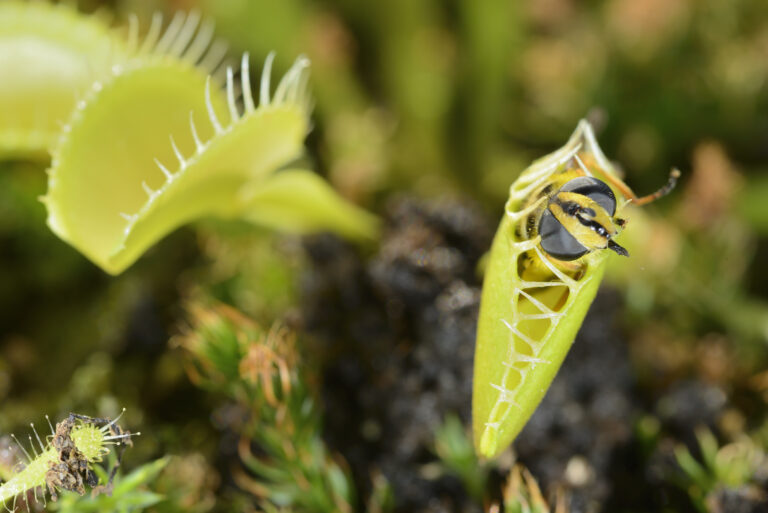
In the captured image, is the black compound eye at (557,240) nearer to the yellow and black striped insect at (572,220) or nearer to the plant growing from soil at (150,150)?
the yellow and black striped insect at (572,220)

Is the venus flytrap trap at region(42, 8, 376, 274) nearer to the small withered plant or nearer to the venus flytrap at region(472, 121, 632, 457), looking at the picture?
the small withered plant

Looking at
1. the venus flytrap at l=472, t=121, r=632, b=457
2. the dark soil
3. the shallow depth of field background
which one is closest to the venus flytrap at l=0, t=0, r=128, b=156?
the shallow depth of field background

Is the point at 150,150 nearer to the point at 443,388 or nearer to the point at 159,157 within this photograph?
the point at 159,157

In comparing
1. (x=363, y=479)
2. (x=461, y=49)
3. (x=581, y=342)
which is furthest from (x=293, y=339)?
(x=461, y=49)

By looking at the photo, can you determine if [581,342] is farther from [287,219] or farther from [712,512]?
[287,219]

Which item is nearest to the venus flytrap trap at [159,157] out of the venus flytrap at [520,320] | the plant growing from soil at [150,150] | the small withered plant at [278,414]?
the plant growing from soil at [150,150]

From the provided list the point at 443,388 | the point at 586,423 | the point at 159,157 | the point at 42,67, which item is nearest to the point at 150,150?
the point at 159,157
